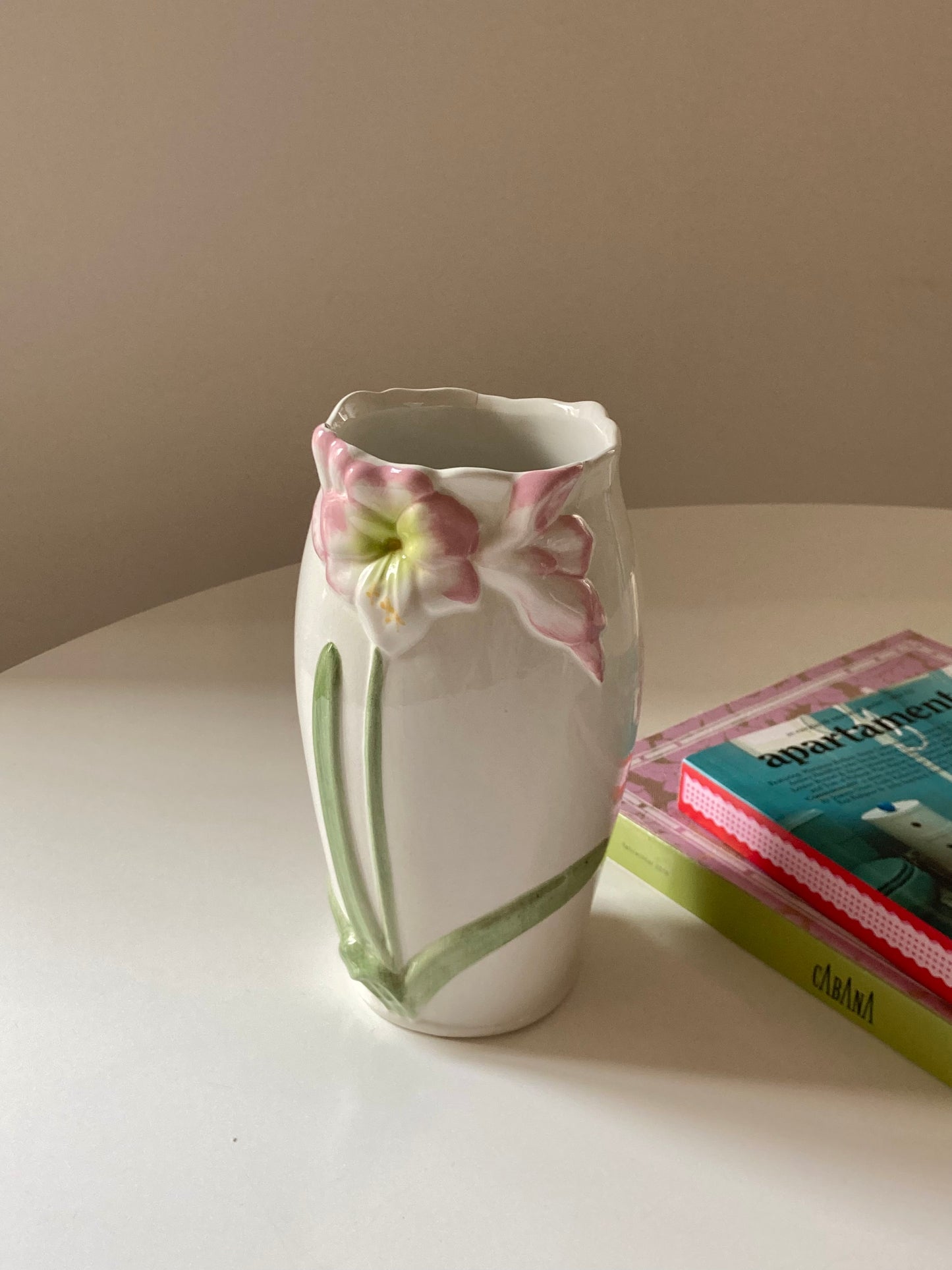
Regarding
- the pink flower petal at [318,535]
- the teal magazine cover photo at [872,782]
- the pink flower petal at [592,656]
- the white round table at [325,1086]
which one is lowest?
the white round table at [325,1086]

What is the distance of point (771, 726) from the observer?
2.28ft

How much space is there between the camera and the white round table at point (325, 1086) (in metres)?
0.47

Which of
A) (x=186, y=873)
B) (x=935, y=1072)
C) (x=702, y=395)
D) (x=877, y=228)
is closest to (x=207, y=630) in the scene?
(x=186, y=873)

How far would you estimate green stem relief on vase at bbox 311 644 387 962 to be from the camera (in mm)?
497

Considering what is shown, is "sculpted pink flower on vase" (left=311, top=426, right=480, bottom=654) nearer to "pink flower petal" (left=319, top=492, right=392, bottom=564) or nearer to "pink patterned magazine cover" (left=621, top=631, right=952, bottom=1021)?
"pink flower petal" (left=319, top=492, right=392, bottom=564)

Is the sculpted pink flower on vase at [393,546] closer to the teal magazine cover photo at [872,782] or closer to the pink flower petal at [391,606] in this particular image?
the pink flower petal at [391,606]

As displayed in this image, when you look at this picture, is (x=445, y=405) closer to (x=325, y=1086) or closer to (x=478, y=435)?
(x=478, y=435)

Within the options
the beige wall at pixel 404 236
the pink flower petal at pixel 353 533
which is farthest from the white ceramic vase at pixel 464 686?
the beige wall at pixel 404 236

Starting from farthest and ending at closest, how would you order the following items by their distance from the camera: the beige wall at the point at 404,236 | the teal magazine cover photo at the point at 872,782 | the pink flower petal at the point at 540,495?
1. the beige wall at the point at 404,236
2. the teal magazine cover photo at the point at 872,782
3. the pink flower petal at the point at 540,495

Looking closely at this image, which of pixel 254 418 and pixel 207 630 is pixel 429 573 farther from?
pixel 254 418

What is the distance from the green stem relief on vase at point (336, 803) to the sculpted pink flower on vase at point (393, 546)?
3 cm

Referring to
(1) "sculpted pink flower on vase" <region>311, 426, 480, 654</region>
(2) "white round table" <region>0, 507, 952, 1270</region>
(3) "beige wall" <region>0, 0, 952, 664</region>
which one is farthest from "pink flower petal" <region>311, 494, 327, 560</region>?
(3) "beige wall" <region>0, 0, 952, 664</region>

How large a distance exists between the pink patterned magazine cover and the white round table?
0.10 feet

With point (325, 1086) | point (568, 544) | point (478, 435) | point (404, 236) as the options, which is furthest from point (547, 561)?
point (404, 236)
